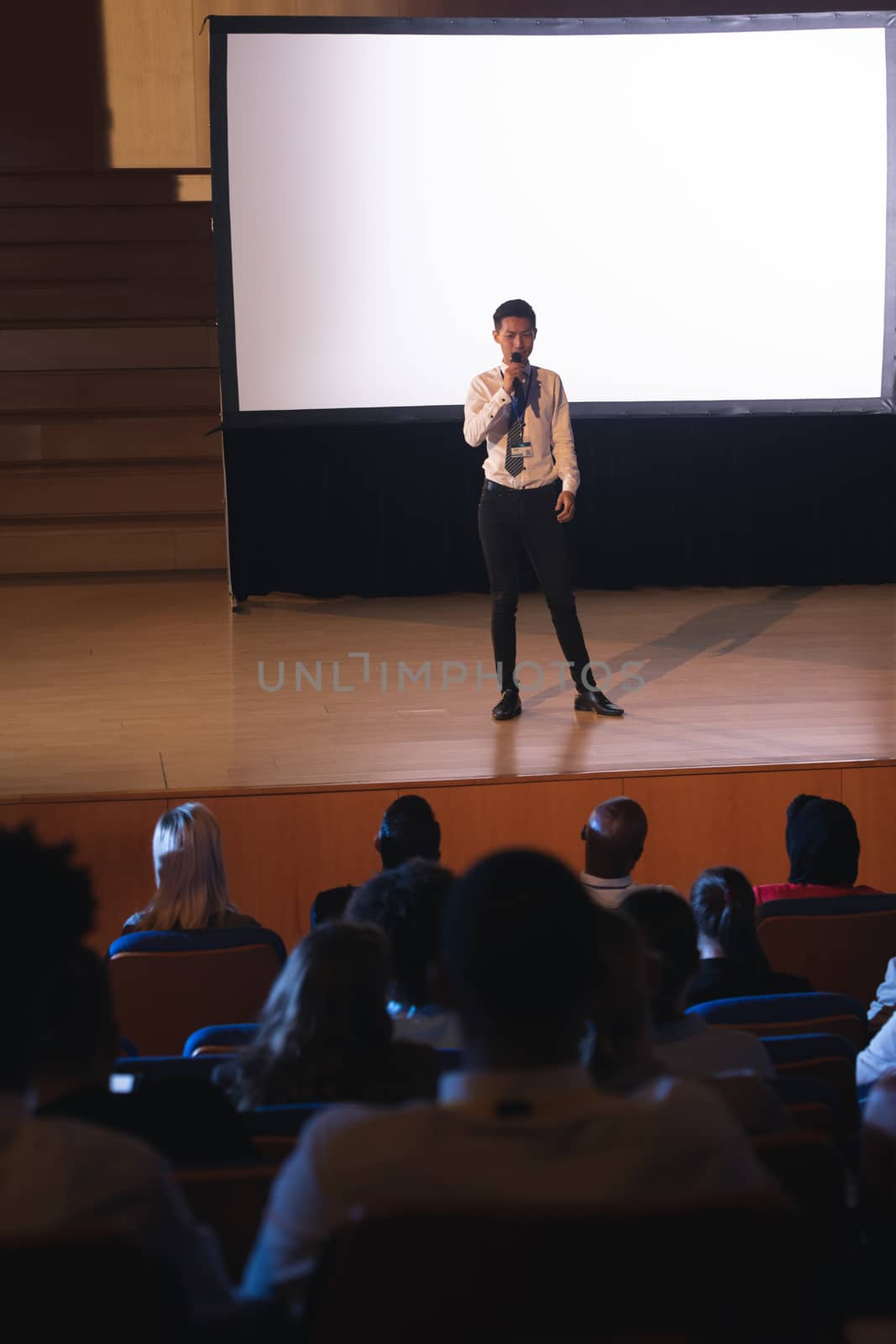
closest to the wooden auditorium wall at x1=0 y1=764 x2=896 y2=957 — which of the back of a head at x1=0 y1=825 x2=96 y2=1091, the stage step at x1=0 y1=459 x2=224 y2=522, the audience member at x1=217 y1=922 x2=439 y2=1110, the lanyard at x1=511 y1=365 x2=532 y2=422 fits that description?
the lanyard at x1=511 y1=365 x2=532 y2=422

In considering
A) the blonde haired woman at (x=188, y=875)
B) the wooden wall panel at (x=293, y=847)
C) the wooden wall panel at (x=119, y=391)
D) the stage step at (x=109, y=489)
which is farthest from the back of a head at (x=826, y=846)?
the wooden wall panel at (x=119, y=391)

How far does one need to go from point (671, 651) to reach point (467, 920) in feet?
16.8

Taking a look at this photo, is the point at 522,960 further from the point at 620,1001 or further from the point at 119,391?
the point at 119,391

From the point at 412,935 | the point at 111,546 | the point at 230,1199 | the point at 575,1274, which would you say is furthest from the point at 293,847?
the point at 111,546

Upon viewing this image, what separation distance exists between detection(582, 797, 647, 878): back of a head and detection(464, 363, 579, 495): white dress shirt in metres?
1.93

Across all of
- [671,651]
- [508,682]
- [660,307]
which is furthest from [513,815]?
[660,307]

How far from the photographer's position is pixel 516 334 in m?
4.62

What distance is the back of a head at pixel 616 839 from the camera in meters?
3.04

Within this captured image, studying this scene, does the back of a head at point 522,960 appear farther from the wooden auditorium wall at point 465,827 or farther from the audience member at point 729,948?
the wooden auditorium wall at point 465,827

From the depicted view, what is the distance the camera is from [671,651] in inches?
242

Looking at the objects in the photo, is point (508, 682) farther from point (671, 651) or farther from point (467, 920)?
point (467, 920)

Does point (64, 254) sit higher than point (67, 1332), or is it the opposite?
point (64, 254)

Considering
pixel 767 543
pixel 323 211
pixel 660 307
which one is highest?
pixel 323 211

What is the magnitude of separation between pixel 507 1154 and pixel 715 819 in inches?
127
